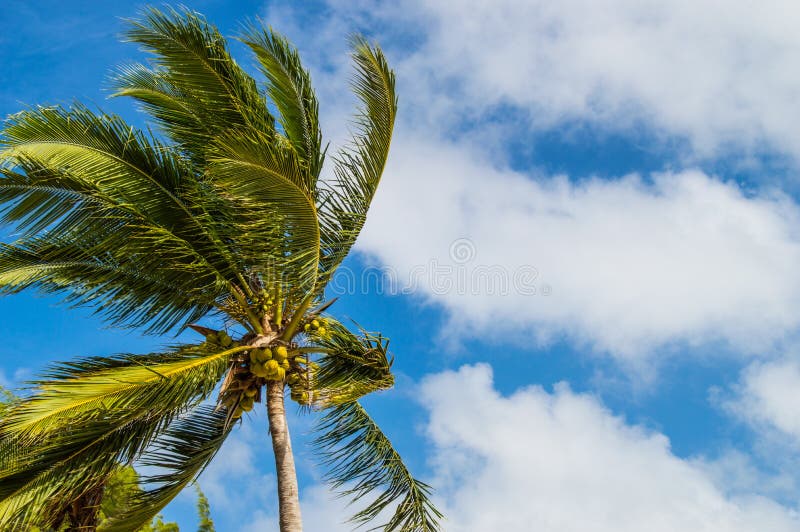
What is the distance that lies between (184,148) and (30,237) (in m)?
1.95

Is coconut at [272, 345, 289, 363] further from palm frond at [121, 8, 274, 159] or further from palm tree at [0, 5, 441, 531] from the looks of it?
palm frond at [121, 8, 274, 159]

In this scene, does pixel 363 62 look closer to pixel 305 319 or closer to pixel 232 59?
pixel 232 59

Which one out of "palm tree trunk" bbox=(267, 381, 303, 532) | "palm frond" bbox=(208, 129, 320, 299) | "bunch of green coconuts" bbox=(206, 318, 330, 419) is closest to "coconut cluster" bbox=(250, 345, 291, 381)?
"bunch of green coconuts" bbox=(206, 318, 330, 419)

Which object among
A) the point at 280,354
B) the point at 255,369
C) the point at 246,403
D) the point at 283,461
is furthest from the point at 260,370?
the point at 283,461

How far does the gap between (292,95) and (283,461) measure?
440cm

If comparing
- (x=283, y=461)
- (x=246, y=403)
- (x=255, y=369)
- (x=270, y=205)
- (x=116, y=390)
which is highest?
(x=270, y=205)

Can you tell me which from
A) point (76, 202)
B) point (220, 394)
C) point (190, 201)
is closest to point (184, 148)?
point (190, 201)

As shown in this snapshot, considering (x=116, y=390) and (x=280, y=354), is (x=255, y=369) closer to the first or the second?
(x=280, y=354)

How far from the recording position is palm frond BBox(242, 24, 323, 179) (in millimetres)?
9070

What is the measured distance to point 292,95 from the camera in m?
9.34

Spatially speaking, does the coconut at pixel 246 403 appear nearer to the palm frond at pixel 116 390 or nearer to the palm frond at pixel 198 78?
the palm frond at pixel 116 390

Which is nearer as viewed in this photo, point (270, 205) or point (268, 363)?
point (270, 205)

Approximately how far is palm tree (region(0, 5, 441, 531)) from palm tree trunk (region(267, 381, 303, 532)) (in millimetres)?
17

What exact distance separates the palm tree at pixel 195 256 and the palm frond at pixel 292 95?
18mm
